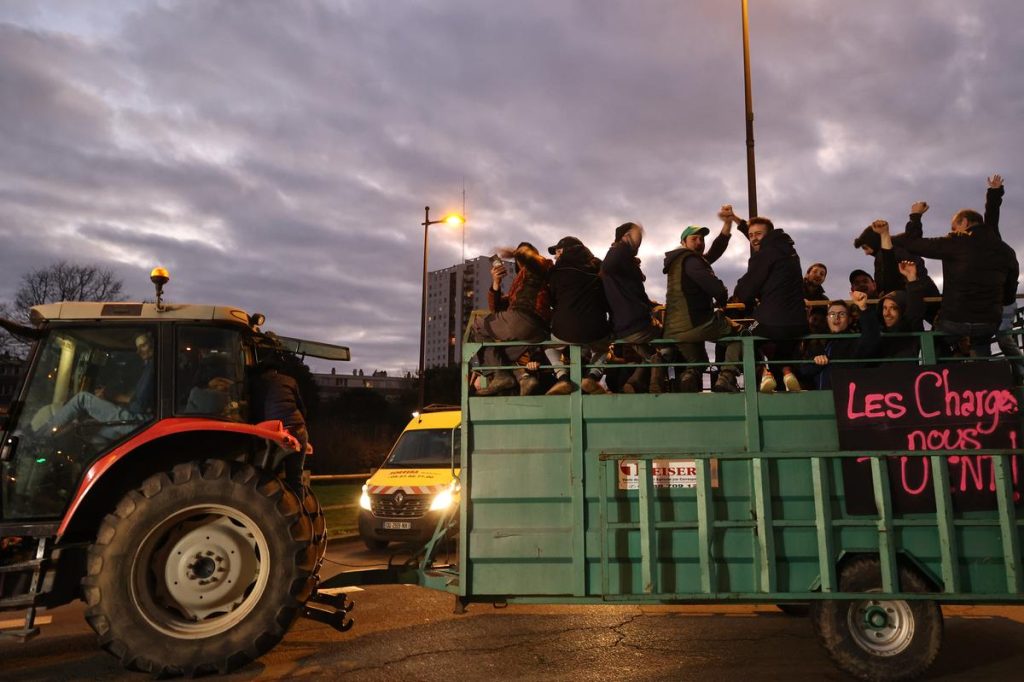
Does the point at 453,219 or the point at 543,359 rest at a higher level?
the point at 453,219

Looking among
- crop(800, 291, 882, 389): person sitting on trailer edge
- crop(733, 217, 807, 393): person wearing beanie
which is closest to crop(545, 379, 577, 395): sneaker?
crop(733, 217, 807, 393): person wearing beanie

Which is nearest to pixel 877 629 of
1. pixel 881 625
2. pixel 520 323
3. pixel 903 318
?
pixel 881 625

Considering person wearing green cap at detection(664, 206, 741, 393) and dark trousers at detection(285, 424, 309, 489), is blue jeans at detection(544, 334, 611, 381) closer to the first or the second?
person wearing green cap at detection(664, 206, 741, 393)

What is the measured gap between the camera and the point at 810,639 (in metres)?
5.70

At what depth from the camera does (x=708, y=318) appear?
5160mm

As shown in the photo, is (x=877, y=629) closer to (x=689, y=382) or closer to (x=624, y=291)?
(x=689, y=382)

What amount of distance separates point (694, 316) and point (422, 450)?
6.77m

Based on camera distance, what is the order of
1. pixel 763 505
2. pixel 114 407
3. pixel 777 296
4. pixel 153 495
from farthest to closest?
pixel 777 296 < pixel 114 407 < pixel 153 495 < pixel 763 505

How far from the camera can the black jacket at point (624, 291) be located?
5.22 m

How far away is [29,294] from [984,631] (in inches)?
1678

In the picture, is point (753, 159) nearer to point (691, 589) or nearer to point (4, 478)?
point (691, 589)

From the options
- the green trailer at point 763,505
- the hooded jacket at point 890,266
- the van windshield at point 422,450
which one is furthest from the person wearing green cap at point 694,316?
the van windshield at point 422,450

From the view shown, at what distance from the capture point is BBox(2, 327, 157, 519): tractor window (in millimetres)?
4879

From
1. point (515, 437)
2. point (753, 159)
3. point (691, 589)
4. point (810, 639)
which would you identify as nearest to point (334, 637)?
point (515, 437)
